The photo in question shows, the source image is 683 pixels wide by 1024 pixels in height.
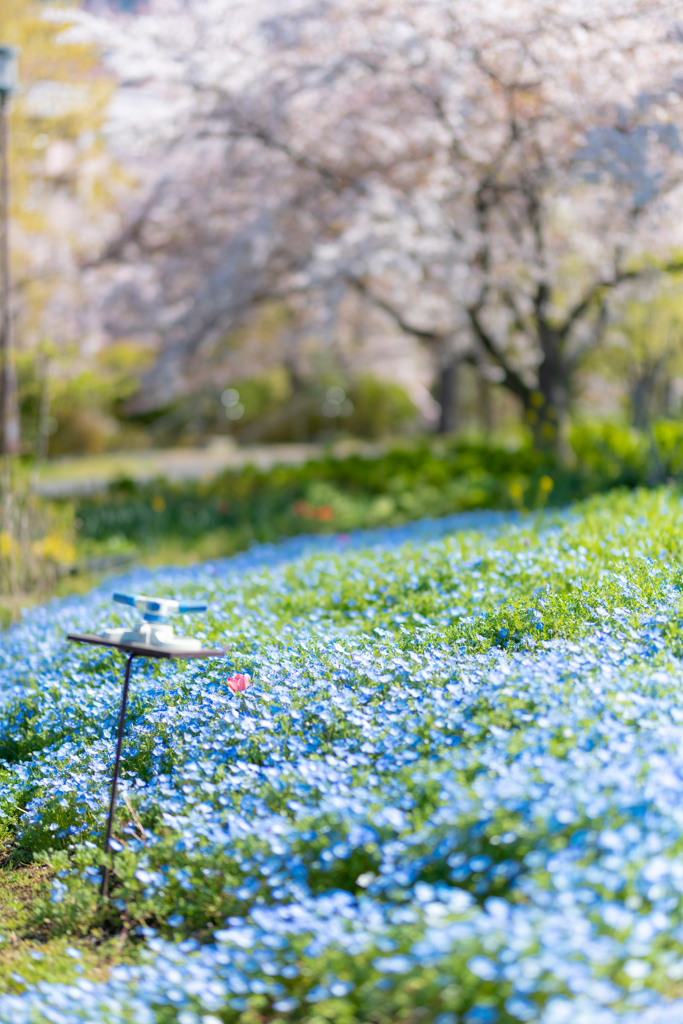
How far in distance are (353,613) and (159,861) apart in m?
1.74

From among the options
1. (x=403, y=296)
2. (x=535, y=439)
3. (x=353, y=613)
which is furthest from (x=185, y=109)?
(x=353, y=613)

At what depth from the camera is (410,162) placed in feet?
31.9

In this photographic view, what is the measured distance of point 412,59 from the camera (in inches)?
318

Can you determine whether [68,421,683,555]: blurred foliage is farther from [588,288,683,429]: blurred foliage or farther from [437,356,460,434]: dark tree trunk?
[437,356,460,434]: dark tree trunk

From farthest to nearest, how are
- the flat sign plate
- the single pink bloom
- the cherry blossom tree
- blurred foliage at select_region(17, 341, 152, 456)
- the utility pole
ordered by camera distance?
blurred foliage at select_region(17, 341, 152, 456) < the cherry blossom tree < the utility pole < the single pink bloom < the flat sign plate

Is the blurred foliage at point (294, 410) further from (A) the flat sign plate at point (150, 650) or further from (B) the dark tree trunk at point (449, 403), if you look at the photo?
(A) the flat sign plate at point (150, 650)

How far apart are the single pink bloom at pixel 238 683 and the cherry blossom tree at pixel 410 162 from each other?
18.1 ft

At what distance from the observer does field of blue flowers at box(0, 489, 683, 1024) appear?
2.14 m

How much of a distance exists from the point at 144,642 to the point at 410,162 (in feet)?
26.0

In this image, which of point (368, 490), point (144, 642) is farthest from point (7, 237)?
point (144, 642)

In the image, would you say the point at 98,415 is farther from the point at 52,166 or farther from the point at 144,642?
the point at 144,642

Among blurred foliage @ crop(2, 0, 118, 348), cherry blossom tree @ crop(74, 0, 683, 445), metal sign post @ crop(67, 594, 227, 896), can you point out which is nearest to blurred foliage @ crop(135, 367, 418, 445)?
blurred foliage @ crop(2, 0, 118, 348)

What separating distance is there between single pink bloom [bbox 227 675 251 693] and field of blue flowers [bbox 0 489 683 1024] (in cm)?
4

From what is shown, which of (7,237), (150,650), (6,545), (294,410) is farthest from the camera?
(294,410)
